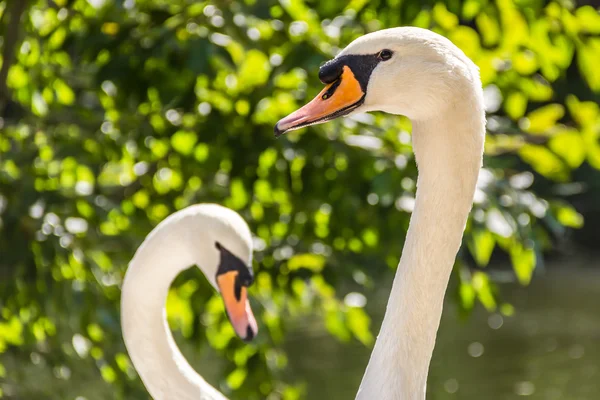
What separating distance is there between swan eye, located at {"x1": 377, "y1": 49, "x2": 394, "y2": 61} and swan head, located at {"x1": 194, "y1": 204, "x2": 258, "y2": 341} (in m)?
1.19

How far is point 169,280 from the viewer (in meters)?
3.36

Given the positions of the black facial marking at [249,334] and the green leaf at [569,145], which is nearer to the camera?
the black facial marking at [249,334]

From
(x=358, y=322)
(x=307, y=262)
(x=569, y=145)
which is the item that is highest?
(x=569, y=145)

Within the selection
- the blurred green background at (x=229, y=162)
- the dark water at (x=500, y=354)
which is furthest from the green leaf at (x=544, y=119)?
the dark water at (x=500, y=354)

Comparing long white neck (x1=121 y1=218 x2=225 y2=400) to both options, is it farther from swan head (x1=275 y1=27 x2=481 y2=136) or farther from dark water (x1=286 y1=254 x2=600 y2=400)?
dark water (x1=286 y1=254 x2=600 y2=400)

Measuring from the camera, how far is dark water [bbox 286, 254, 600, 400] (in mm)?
11242

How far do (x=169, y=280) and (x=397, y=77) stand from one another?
4.47 feet

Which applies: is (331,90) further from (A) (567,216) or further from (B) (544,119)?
(A) (567,216)

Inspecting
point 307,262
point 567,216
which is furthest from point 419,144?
point 307,262

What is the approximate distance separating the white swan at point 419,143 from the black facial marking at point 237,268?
3.63ft

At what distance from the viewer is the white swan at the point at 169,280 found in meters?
3.19

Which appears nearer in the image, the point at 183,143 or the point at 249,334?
the point at 249,334

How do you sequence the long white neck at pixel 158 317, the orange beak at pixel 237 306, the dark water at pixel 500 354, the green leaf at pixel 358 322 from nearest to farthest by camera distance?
the long white neck at pixel 158 317 < the orange beak at pixel 237 306 < the green leaf at pixel 358 322 < the dark water at pixel 500 354

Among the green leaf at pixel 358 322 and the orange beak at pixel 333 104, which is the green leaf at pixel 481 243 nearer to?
the green leaf at pixel 358 322
